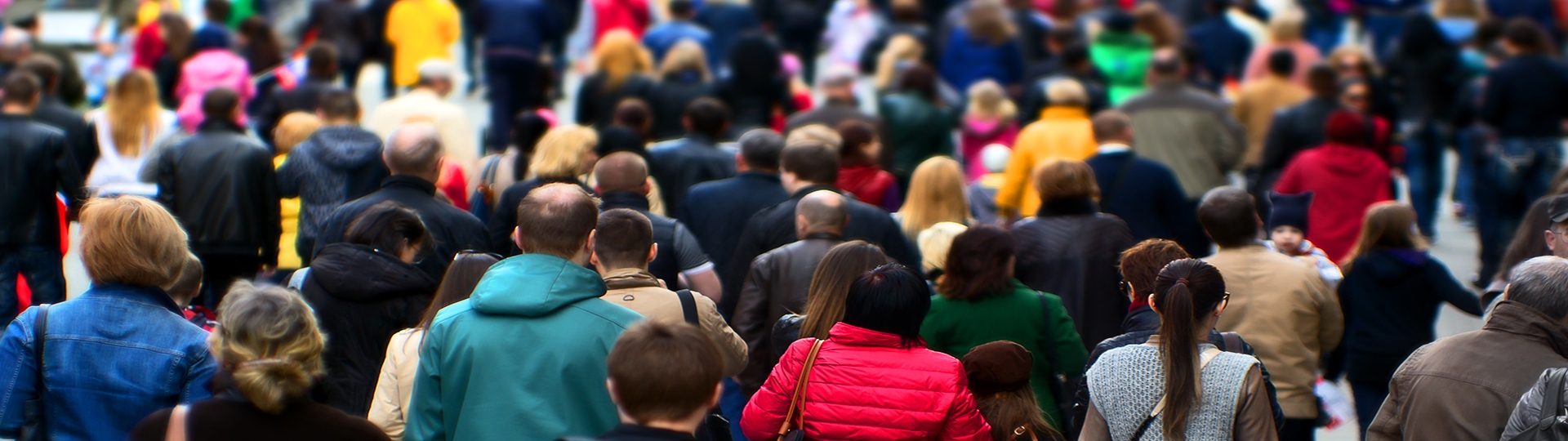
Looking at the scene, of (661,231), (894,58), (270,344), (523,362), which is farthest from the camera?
(894,58)

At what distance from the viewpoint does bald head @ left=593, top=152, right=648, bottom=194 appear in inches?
257

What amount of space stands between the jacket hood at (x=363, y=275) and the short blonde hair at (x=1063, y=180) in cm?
268

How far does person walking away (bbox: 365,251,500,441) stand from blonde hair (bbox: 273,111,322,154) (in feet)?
12.1

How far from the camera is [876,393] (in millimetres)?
4289

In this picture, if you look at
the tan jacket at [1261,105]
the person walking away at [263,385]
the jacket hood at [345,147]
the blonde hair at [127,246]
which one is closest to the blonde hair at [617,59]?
the jacket hood at [345,147]

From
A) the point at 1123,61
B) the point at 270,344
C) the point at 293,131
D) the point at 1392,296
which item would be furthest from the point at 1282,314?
the point at 1123,61

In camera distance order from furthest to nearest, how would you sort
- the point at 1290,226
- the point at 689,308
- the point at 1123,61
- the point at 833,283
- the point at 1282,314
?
the point at 1123,61 < the point at 1290,226 < the point at 1282,314 < the point at 833,283 < the point at 689,308

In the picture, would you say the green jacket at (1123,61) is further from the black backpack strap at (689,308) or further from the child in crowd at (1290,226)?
the black backpack strap at (689,308)

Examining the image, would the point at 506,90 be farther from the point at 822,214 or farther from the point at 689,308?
the point at 689,308

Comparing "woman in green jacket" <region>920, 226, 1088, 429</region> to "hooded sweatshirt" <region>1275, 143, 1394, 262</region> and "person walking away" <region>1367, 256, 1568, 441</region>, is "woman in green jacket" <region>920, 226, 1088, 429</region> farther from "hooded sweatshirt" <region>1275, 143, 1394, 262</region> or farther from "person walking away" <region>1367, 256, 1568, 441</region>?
"hooded sweatshirt" <region>1275, 143, 1394, 262</region>

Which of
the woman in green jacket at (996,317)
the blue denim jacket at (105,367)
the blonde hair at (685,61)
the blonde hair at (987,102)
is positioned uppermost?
the blue denim jacket at (105,367)

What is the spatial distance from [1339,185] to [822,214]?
3987 millimetres

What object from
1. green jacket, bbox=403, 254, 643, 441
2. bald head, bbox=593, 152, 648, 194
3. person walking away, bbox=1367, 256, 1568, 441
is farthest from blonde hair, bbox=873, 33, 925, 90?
green jacket, bbox=403, 254, 643, 441

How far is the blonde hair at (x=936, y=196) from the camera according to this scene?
24.3 ft
